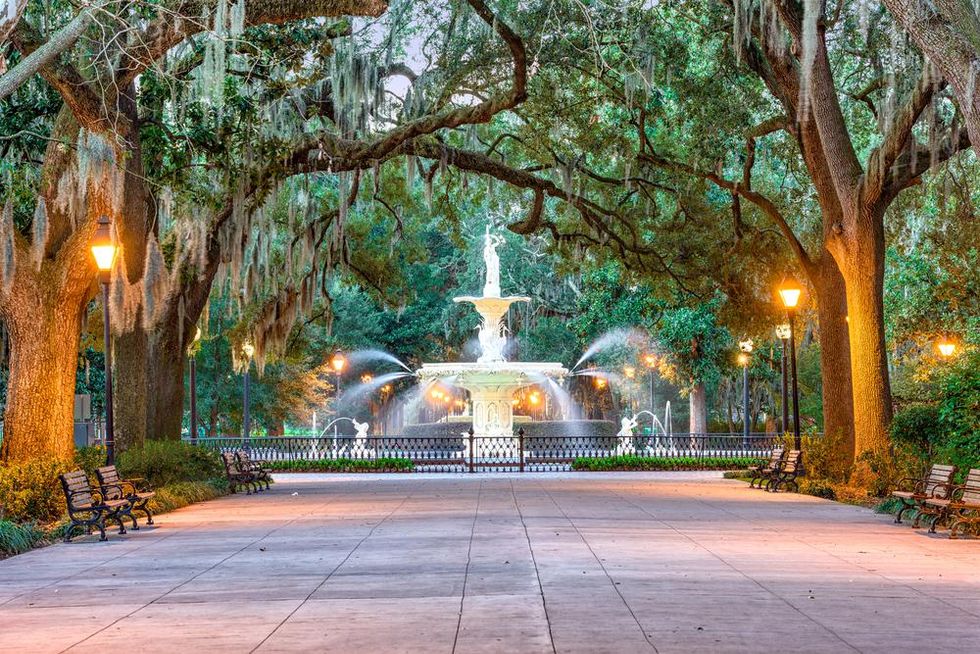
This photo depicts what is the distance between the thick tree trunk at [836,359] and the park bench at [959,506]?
7538 mm

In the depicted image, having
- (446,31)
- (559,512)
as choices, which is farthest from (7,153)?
(559,512)

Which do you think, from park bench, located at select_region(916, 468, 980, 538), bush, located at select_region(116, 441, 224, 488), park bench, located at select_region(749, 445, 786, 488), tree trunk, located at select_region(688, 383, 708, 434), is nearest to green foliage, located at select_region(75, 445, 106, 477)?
bush, located at select_region(116, 441, 224, 488)

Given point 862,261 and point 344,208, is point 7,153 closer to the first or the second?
point 344,208

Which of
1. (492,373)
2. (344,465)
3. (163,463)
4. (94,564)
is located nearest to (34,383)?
(163,463)

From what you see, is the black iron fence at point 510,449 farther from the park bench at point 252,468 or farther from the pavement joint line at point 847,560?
the pavement joint line at point 847,560

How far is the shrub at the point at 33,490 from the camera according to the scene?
1541 centimetres

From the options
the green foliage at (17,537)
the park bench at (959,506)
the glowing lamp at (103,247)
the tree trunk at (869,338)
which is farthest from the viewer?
Answer: the tree trunk at (869,338)

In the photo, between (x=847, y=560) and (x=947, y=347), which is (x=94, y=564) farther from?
(x=947, y=347)

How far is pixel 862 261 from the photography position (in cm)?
2041

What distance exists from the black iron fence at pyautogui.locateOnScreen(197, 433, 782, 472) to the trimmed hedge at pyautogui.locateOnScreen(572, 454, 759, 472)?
69mm

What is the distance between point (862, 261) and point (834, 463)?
4.49m

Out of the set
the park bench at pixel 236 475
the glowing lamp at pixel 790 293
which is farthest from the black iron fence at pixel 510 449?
the glowing lamp at pixel 790 293

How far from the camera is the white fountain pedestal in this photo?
3828cm

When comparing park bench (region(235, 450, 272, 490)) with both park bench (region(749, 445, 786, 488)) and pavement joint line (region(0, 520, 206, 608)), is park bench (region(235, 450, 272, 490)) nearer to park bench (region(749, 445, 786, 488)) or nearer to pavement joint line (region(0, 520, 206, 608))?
pavement joint line (region(0, 520, 206, 608))
